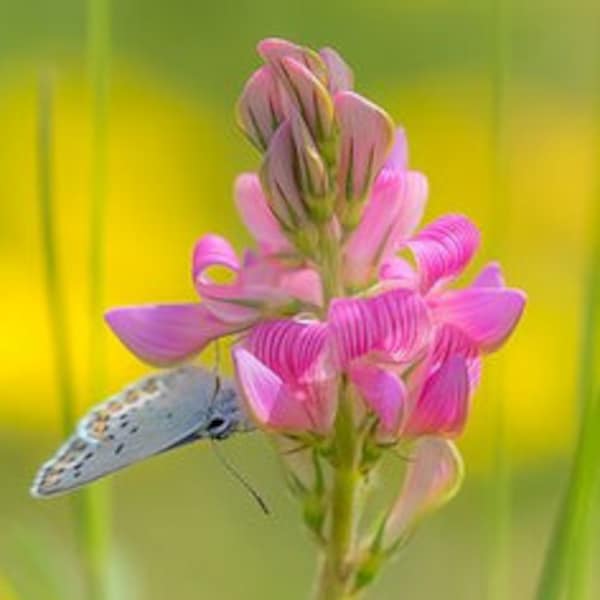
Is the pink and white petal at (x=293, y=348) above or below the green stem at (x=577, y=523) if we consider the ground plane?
above

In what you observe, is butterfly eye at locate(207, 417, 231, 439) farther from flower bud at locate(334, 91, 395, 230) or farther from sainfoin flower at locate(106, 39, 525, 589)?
flower bud at locate(334, 91, 395, 230)

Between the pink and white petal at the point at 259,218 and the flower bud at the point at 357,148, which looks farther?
the pink and white petal at the point at 259,218

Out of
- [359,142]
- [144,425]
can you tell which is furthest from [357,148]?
[144,425]

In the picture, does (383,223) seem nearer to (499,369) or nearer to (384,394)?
(384,394)

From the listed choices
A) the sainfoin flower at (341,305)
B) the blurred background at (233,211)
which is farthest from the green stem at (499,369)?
the blurred background at (233,211)

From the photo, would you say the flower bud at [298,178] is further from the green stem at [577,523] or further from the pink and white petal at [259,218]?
the green stem at [577,523]

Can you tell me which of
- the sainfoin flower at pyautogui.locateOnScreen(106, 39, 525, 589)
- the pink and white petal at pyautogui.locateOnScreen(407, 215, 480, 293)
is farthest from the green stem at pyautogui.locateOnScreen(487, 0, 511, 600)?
the pink and white petal at pyautogui.locateOnScreen(407, 215, 480, 293)

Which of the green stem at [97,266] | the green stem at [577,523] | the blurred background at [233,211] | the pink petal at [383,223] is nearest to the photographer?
the green stem at [577,523]
